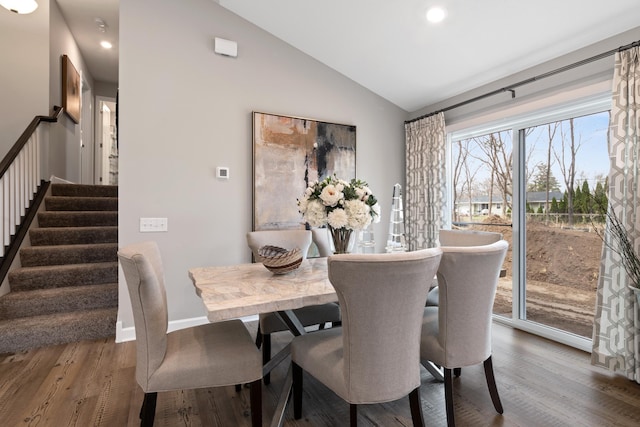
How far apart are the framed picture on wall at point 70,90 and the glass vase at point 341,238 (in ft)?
15.2

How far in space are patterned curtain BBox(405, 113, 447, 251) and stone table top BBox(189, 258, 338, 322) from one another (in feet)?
6.85

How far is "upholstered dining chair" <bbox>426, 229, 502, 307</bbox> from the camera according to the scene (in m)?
2.36

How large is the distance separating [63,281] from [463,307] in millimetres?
3612

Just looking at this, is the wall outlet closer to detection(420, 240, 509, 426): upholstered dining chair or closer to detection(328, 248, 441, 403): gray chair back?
detection(328, 248, 441, 403): gray chair back

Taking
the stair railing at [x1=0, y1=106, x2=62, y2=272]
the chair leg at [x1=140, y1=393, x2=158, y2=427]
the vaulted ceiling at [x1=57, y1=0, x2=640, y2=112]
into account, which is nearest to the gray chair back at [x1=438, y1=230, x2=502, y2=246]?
the vaulted ceiling at [x1=57, y1=0, x2=640, y2=112]

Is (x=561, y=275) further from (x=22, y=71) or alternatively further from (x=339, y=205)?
(x=22, y=71)

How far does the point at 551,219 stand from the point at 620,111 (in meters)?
1.04

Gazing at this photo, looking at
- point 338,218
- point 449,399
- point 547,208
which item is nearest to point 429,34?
point 547,208

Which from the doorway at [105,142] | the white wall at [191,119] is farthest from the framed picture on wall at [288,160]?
the doorway at [105,142]

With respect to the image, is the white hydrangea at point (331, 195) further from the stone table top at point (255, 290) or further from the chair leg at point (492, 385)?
the chair leg at point (492, 385)

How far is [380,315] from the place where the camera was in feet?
4.32

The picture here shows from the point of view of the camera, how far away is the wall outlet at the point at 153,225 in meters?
2.98

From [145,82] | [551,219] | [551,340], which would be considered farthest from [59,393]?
[551,219]

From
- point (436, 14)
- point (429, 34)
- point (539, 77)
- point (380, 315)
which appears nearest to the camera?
point (380, 315)
